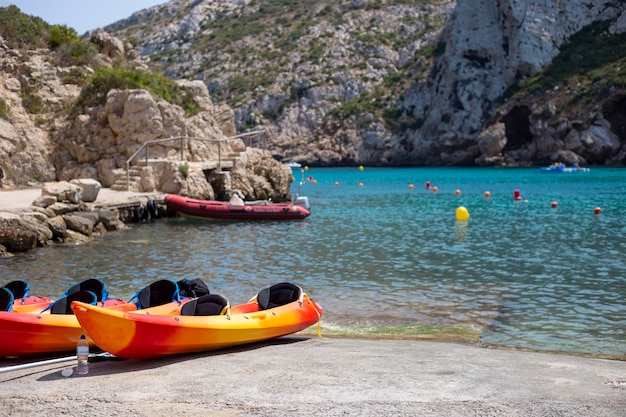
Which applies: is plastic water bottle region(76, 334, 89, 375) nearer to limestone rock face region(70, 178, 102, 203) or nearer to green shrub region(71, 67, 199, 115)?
limestone rock face region(70, 178, 102, 203)

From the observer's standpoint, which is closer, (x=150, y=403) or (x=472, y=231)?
(x=150, y=403)

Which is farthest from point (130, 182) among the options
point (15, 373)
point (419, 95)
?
point (419, 95)

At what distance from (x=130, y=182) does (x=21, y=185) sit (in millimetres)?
5008

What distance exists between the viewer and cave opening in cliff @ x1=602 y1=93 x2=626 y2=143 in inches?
3007

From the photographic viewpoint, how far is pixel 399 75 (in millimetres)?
107312

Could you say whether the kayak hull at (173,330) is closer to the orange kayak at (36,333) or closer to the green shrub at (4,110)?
the orange kayak at (36,333)

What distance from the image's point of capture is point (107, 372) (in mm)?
8141

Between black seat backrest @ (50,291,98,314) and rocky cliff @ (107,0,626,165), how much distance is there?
74.5 meters

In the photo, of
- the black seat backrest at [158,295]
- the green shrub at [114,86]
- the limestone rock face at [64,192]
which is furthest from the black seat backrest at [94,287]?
the green shrub at [114,86]

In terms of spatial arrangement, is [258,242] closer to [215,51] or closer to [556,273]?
[556,273]

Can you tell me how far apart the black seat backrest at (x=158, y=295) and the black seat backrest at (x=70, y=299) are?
70 centimetres

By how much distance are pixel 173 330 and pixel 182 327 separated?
129 millimetres

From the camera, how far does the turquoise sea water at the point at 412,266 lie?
1186 centimetres

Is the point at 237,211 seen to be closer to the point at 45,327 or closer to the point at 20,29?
the point at 20,29
